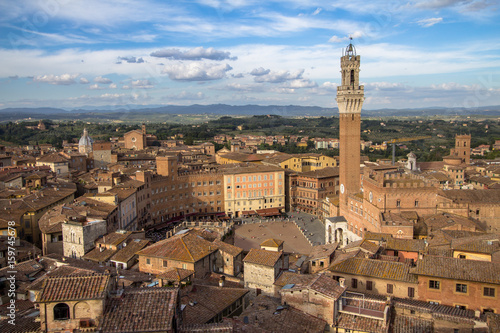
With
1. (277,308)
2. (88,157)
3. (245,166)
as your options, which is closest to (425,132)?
(245,166)

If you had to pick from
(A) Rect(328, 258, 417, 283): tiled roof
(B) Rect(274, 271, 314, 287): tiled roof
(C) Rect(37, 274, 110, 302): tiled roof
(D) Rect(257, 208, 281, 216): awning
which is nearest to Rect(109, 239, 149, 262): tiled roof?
(B) Rect(274, 271, 314, 287): tiled roof

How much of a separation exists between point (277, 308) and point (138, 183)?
39.7m

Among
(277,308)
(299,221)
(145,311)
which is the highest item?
(145,311)

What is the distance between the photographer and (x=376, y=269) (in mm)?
21906

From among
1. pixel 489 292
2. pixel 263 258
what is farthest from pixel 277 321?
pixel 489 292

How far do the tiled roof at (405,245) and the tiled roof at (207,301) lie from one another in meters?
10.8

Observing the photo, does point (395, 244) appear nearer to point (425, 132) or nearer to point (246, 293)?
point (246, 293)

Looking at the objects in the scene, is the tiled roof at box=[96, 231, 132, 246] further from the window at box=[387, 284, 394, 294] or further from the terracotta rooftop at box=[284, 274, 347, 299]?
the window at box=[387, 284, 394, 294]

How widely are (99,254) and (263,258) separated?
12362mm

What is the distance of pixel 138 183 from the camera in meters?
53.7

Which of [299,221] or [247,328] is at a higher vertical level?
[247,328]

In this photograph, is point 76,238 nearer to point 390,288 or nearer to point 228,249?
point 228,249

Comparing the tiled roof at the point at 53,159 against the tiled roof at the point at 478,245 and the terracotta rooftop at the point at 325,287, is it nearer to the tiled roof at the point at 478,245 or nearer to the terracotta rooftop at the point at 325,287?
the terracotta rooftop at the point at 325,287

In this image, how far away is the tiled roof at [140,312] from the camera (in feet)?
35.5
